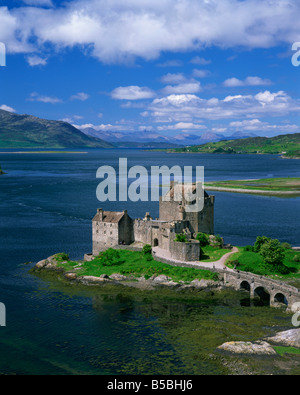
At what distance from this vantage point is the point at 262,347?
4431 cm

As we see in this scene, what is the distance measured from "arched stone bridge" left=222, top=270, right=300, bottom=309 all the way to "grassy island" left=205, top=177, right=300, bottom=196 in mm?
107496

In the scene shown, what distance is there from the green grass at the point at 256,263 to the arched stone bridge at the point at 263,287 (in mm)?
3219

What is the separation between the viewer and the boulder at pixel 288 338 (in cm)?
4556

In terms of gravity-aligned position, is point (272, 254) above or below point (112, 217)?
below

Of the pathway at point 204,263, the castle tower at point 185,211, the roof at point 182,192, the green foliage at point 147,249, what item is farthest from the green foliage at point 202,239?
the green foliage at point 147,249

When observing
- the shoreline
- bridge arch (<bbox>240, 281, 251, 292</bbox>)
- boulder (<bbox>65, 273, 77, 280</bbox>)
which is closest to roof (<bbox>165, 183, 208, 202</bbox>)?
bridge arch (<bbox>240, 281, 251, 292</bbox>)

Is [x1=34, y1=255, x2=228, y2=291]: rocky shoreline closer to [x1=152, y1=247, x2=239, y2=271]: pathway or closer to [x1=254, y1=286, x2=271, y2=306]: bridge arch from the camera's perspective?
[x1=152, y1=247, x2=239, y2=271]: pathway

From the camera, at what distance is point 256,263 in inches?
2697

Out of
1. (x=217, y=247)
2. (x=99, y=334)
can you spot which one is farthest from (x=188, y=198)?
(x=99, y=334)

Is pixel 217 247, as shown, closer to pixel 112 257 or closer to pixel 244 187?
pixel 112 257

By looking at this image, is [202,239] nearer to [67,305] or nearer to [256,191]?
[67,305]

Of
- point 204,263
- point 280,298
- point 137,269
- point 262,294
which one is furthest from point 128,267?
point 280,298

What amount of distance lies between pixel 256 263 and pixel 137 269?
59.3 ft

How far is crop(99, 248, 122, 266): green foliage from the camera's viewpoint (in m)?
71.3
